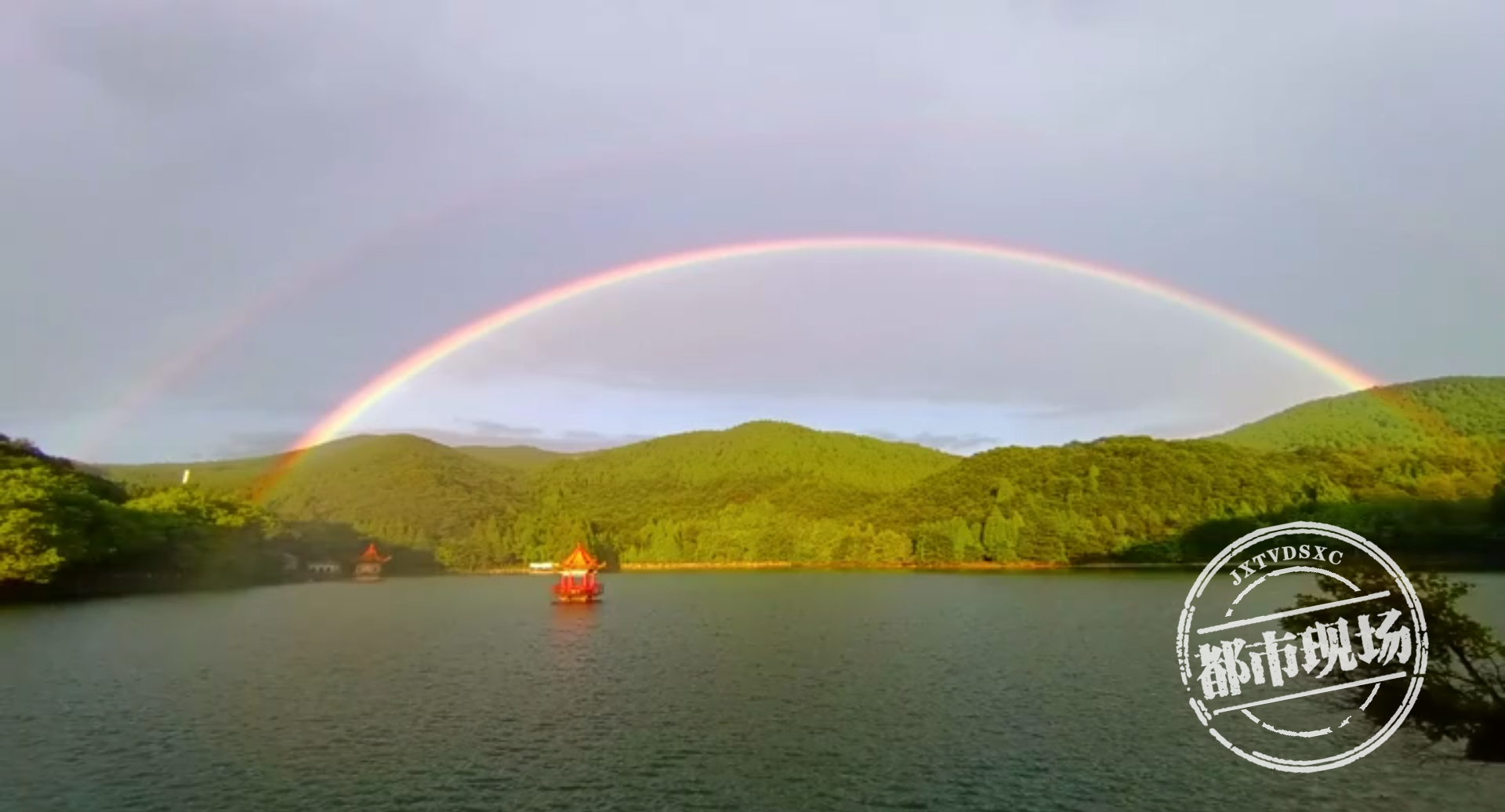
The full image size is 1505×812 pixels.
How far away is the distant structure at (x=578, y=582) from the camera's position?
306 ft

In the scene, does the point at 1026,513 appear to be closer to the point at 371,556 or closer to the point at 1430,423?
the point at 1430,423

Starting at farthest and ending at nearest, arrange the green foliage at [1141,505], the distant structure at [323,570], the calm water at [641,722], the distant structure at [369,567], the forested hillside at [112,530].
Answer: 1. the distant structure at [369,567]
2. the distant structure at [323,570]
3. the green foliage at [1141,505]
4. the forested hillside at [112,530]
5. the calm water at [641,722]

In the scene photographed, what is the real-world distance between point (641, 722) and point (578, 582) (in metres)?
64.9

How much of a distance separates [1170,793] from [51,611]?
77.3 meters

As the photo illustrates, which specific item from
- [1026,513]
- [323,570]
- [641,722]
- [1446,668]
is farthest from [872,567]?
[1446,668]

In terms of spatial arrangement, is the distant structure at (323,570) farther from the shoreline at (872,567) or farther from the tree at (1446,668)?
the tree at (1446,668)

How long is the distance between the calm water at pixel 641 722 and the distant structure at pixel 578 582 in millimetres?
25328

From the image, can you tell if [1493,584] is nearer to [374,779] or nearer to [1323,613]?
[1323,613]

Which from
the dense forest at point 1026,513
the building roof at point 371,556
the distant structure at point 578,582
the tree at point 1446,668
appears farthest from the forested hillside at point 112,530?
the tree at point 1446,668

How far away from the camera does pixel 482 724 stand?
32.4 metres

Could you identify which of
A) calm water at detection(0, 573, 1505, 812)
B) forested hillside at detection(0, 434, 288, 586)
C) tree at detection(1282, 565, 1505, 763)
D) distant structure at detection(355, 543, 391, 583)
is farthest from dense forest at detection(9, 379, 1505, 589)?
tree at detection(1282, 565, 1505, 763)

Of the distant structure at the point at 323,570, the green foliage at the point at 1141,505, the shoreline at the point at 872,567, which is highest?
the green foliage at the point at 1141,505

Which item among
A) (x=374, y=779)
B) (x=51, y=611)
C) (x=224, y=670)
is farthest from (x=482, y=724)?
(x=51, y=611)

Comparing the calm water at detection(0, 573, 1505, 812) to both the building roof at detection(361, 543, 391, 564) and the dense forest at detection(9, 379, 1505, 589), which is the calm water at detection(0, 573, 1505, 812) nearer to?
the dense forest at detection(9, 379, 1505, 589)
